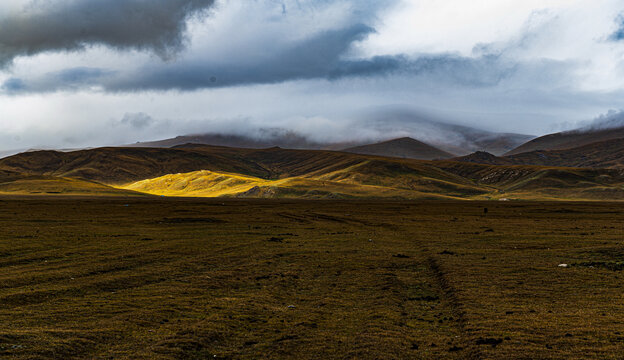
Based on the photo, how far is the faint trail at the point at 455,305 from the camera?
13120 millimetres

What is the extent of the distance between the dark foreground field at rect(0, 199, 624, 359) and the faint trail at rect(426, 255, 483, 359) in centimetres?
7

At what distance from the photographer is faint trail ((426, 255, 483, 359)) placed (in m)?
13.1

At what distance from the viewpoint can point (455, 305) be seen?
18.7 meters

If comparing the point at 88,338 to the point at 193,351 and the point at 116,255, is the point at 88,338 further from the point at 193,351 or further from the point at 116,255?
the point at 116,255

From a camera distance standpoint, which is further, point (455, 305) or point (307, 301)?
point (307, 301)

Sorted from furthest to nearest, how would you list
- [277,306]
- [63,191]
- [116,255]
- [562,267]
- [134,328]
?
[63,191], [116,255], [562,267], [277,306], [134,328]

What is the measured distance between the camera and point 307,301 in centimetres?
1966

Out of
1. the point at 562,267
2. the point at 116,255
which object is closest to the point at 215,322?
the point at 116,255

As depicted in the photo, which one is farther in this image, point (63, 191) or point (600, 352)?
point (63, 191)

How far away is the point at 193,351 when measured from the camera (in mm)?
13172

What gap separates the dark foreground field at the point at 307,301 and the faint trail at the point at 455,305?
7cm

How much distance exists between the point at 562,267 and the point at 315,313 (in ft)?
61.2

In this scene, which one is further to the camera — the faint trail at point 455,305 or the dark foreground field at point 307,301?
the dark foreground field at point 307,301

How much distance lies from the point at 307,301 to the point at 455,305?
6.50 meters
